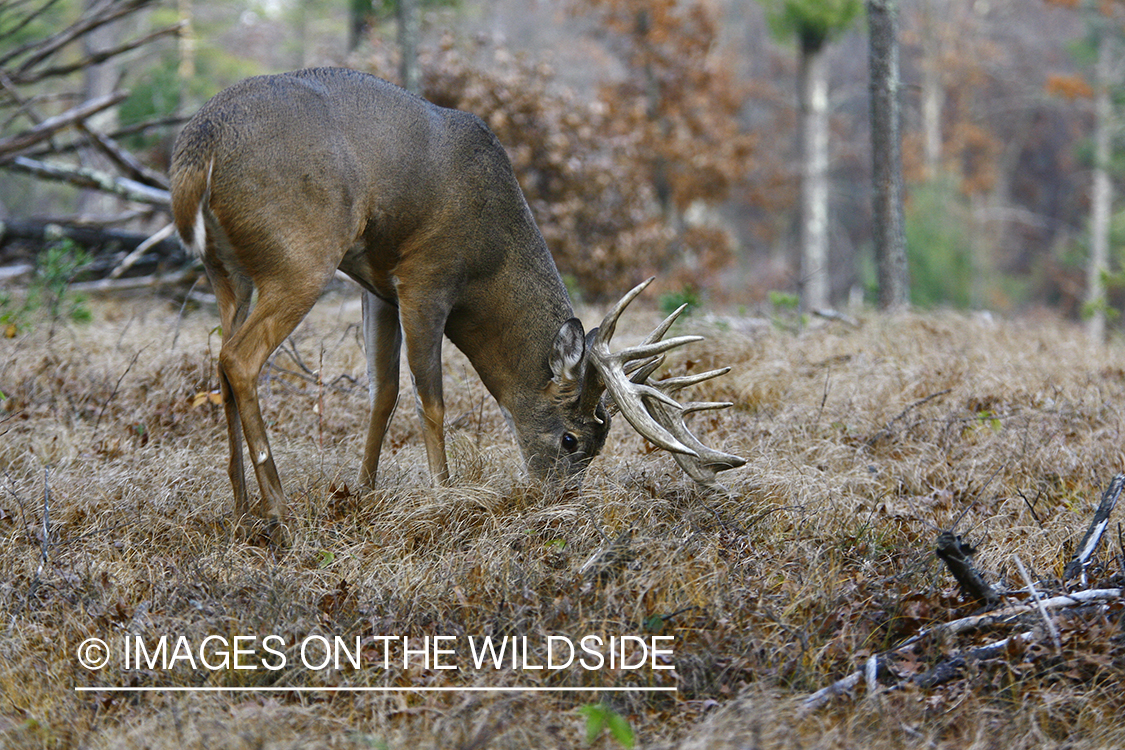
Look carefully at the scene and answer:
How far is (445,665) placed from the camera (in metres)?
3.24

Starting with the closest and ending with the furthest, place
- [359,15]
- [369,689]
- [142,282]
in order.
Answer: [369,689] < [142,282] < [359,15]

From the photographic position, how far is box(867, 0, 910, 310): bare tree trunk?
352 inches

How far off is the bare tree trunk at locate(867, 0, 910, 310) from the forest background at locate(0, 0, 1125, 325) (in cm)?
92

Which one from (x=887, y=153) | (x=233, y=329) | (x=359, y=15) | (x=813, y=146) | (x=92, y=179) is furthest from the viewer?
(x=813, y=146)

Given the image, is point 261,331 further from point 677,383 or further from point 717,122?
point 717,122

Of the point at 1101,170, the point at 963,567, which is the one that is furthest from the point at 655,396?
the point at 1101,170

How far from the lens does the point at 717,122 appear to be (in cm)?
1784

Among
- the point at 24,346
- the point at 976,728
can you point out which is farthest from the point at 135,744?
the point at 24,346

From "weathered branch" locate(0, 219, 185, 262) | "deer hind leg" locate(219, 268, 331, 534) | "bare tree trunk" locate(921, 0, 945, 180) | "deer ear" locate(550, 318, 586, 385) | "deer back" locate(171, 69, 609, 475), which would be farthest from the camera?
"bare tree trunk" locate(921, 0, 945, 180)

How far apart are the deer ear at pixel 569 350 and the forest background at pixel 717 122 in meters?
3.23

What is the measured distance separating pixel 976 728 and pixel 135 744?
2.46 metres

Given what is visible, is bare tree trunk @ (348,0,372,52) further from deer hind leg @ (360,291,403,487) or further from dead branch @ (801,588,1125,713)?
dead branch @ (801,588,1125,713)

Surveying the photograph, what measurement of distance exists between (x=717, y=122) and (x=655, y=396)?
14.3 m

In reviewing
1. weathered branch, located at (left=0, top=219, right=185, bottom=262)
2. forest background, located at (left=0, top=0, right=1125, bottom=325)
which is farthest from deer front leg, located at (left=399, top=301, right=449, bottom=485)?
weathered branch, located at (left=0, top=219, right=185, bottom=262)
